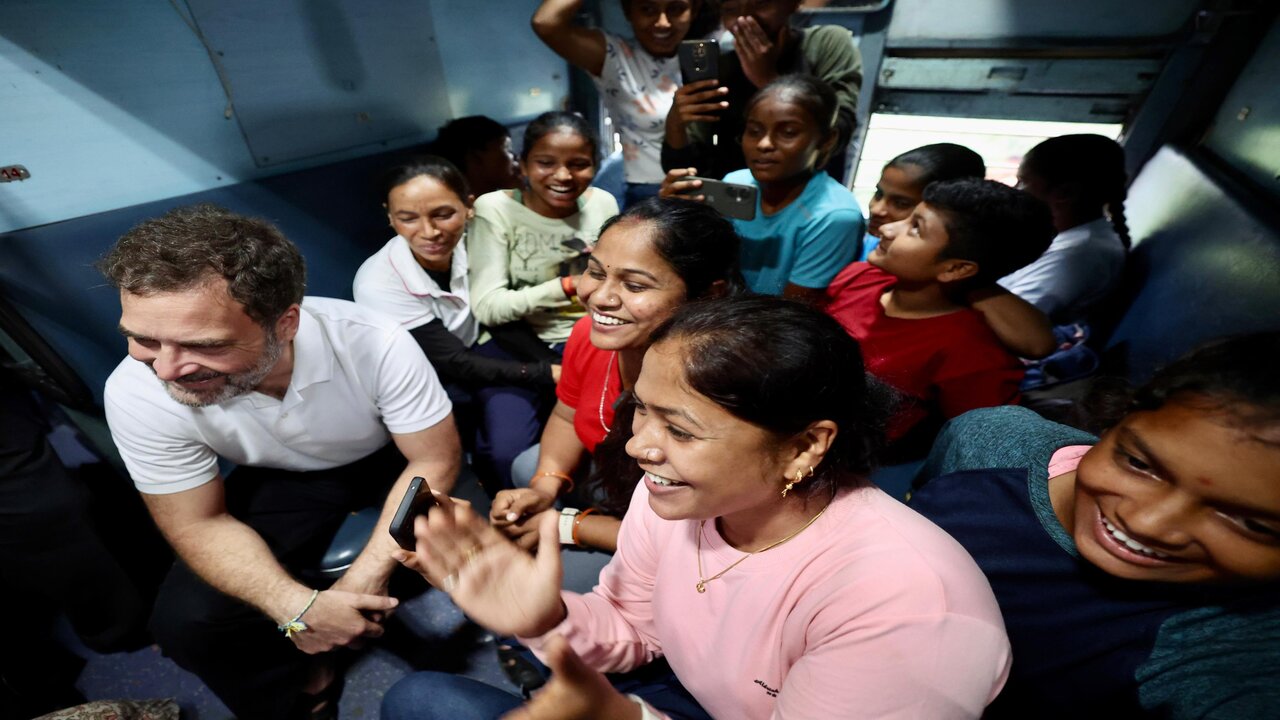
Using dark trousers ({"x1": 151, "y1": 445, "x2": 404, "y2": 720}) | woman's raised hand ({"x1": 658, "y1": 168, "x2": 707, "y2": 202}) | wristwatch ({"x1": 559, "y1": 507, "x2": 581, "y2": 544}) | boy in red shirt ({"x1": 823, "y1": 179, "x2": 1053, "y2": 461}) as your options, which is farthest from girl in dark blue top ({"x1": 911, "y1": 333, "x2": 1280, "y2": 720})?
dark trousers ({"x1": 151, "y1": 445, "x2": 404, "y2": 720})

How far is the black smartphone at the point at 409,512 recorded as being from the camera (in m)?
0.95

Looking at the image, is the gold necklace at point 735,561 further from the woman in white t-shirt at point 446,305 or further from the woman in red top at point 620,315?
the woman in white t-shirt at point 446,305

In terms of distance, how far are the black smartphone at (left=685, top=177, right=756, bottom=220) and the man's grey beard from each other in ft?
4.40

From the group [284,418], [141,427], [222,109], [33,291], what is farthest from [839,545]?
[222,109]

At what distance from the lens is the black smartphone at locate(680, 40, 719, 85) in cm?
182

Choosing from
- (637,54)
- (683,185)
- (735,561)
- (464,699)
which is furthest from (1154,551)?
(637,54)

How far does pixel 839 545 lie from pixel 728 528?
0.72 ft

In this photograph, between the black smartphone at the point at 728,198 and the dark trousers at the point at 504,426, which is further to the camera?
the dark trousers at the point at 504,426

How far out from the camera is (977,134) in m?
3.20

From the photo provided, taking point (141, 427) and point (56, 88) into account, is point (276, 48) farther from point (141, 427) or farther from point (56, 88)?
point (141, 427)

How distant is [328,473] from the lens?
5.32 feet

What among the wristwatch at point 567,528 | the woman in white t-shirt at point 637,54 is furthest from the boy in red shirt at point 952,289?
the woman in white t-shirt at point 637,54

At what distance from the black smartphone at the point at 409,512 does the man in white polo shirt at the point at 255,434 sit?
547 mm

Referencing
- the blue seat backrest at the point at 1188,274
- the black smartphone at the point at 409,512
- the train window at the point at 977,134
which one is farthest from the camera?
the train window at the point at 977,134
